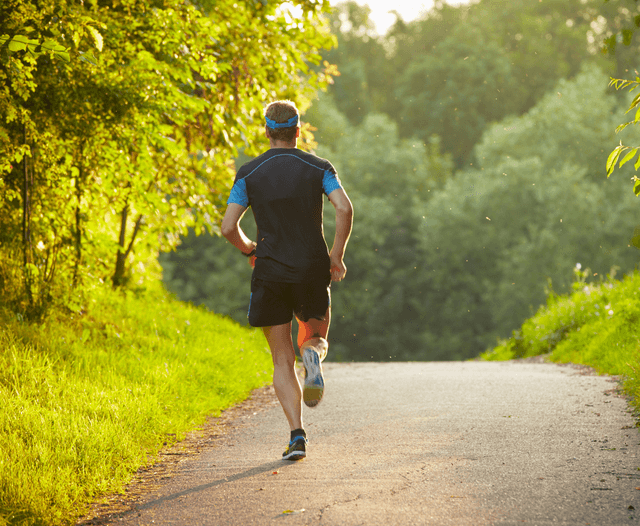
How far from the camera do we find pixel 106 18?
658 centimetres

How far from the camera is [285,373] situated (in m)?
4.47

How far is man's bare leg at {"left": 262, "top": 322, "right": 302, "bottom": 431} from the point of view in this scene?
4418 millimetres

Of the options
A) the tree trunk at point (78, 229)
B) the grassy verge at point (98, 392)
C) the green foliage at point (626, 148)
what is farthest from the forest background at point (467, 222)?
→ the green foliage at point (626, 148)

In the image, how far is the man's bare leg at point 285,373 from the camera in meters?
4.42

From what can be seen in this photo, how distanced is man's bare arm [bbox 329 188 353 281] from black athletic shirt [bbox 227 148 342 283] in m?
0.07

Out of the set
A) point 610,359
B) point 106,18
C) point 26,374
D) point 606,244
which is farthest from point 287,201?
point 606,244

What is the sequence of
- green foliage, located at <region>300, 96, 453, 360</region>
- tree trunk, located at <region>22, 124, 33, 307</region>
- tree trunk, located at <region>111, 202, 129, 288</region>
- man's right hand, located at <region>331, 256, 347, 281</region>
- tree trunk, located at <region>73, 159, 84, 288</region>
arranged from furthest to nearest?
green foliage, located at <region>300, 96, 453, 360</region>, tree trunk, located at <region>111, 202, 129, 288</region>, tree trunk, located at <region>73, 159, 84, 288</region>, tree trunk, located at <region>22, 124, 33, 307</region>, man's right hand, located at <region>331, 256, 347, 281</region>

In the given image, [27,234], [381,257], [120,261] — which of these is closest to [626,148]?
[27,234]

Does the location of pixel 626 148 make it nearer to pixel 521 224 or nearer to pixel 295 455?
pixel 295 455

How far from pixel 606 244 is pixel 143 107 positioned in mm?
28656

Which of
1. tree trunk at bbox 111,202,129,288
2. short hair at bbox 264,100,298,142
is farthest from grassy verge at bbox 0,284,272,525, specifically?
short hair at bbox 264,100,298,142

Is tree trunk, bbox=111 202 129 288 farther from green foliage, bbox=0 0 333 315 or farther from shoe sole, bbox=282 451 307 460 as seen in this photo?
shoe sole, bbox=282 451 307 460

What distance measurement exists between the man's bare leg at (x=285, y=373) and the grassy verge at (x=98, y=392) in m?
1.01

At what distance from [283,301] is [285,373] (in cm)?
48
